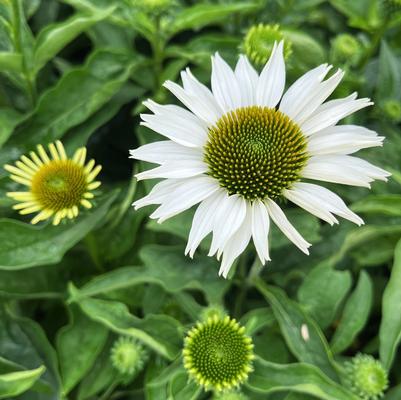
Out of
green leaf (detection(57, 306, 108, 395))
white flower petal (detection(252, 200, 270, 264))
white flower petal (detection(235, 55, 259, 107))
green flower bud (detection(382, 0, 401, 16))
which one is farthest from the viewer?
green flower bud (detection(382, 0, 401, 16))

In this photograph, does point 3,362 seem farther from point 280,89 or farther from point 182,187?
point 280,89

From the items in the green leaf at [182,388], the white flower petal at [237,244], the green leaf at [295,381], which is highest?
the white flower petal at [237,244]

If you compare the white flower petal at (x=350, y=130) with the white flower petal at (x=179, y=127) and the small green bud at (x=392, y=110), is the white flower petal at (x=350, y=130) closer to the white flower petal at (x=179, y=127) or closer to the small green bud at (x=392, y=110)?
the white flower petal at (x=179, y=127)

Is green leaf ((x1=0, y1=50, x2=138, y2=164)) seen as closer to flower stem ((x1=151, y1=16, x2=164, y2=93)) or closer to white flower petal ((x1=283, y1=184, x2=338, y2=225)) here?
flower stem ((x1=151, y1=16, x2=164, y2=93))

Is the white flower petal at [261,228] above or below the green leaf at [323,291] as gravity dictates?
above

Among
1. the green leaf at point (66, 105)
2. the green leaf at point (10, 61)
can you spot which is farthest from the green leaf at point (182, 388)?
the green leaf at point (10, 61)

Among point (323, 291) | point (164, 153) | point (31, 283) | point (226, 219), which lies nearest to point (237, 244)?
point (226, 219)

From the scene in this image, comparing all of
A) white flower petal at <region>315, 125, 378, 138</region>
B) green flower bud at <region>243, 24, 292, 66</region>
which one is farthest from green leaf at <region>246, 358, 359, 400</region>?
green flower bud at <region>243, 24, 292, 66</region>

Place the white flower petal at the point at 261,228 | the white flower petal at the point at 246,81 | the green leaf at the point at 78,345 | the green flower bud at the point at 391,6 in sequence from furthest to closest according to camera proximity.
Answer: the green flower bud at the point at 391,6 < the green leaf at the point at 78,345 < the white flower petal at the point at 246,81 < the white flower petal at the point at 261,228
